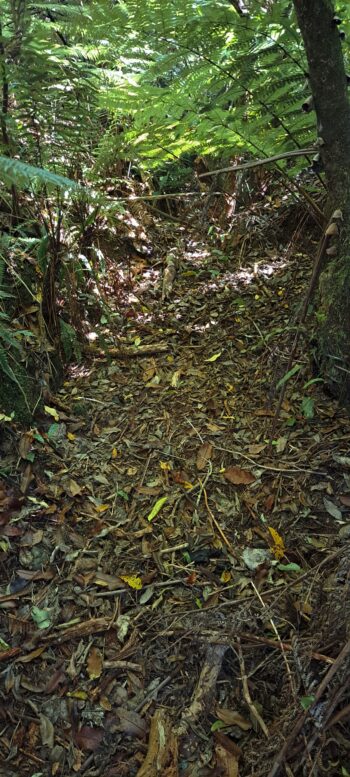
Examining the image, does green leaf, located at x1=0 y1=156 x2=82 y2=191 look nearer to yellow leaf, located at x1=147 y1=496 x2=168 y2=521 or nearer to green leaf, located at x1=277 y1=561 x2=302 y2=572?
yellow leaf, located at x1=147 y1=496 x2=168 y2=521

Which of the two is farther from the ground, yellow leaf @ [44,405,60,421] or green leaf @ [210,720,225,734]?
yellow leaf @ [44,405,60,421]

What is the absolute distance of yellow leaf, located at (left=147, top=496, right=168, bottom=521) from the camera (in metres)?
2.10

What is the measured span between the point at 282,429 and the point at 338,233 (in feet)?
2.88

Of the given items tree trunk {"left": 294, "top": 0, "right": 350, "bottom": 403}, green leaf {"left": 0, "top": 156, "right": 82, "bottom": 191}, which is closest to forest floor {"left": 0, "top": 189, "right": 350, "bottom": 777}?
tree trunk {"left": 294, "top": 0, "right": 350, "bottom": 403}

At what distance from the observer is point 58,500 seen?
2.14 m

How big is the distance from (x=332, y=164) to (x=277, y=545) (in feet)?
5.03

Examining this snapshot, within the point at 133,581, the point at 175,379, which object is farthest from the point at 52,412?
the point at 133,581

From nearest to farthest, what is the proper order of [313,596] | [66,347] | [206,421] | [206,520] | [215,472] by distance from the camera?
[313,596] < [206,520] < [215,472] < [206,421] < [66,347]

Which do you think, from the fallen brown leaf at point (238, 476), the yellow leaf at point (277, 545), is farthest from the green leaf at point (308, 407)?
the yellow leaf at point (277, 545)

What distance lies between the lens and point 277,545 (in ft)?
6.25

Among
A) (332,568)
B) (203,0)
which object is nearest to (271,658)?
(332,568)

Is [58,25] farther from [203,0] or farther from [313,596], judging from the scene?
[313,596]

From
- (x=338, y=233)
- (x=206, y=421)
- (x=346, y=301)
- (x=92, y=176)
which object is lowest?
(x=206, y=421)

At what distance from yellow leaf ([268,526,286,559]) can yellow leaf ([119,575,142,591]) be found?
53 cm
